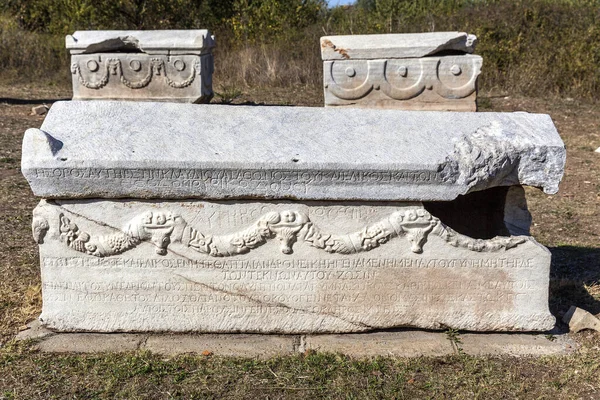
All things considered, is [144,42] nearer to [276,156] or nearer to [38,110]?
[38,110]

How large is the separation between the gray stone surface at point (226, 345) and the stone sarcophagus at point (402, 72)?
3.45 meters

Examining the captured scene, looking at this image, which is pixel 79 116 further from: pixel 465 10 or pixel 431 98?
pixel 465 10

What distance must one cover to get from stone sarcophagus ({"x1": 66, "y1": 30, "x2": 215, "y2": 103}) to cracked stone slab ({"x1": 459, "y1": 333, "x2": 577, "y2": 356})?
586 centimetres

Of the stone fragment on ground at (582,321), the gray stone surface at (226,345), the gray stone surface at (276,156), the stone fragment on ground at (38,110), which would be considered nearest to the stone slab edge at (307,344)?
the gray stone surface at (226,345)

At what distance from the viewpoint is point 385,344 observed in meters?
3.34

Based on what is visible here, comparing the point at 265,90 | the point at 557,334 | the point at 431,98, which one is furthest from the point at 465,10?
the point at 557,334

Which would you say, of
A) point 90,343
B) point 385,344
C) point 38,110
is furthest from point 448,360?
point 38,110

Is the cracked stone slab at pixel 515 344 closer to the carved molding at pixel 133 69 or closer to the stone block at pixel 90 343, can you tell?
the stone block at pixel 90 343

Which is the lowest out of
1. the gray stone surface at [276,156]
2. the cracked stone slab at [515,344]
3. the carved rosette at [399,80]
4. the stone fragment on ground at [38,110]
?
the cracked stone slab at [515,344]

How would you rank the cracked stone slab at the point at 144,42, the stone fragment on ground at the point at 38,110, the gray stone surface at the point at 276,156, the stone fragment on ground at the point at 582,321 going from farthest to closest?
the stone fragment on ground at the point at 38,110
the cracked stone slab at the point at 144,42
the stone fragment on ground at the point at 582,321
the gray stone surface at the point at 276,156

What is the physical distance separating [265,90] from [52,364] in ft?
27.9

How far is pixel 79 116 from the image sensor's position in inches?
133

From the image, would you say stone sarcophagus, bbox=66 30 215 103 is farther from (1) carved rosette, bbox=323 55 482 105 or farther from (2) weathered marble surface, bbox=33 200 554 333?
(2) weathered marble surface, bbox=33 200 554 333

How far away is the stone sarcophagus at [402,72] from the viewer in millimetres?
6367
